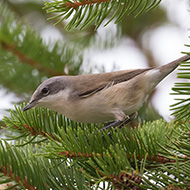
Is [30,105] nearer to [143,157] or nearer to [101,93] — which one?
[101,93]

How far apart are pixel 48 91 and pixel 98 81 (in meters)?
0.50

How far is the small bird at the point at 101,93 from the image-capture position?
2814mm

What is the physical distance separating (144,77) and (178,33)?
6.18ft

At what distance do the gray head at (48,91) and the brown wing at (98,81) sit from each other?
0.45 ft

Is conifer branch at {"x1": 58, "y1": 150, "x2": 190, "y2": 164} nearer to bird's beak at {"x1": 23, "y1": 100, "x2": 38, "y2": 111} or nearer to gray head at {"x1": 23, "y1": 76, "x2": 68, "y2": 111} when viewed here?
bird's beak at {"x1": 23, "y1": 100, "x2": 38, "y2": 111}

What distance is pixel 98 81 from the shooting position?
3080mm

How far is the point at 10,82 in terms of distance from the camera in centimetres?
350

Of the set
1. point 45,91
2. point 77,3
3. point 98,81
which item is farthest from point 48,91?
point 77,3

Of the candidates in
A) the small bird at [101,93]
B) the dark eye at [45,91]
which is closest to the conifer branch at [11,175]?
the small bird at [101,93]

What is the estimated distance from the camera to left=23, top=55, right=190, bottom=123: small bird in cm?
281

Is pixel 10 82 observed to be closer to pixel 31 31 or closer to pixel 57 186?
pixel 31 31

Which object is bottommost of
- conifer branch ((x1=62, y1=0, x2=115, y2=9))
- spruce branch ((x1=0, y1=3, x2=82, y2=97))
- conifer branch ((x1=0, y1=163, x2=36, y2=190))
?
conifer branch ((x1=0, y1=163, x2=36, y2=190))

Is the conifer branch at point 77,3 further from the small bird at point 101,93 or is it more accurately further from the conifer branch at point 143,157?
the small bird at point 101,93

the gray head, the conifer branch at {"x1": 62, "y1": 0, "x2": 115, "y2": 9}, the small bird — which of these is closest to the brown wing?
the small bird
